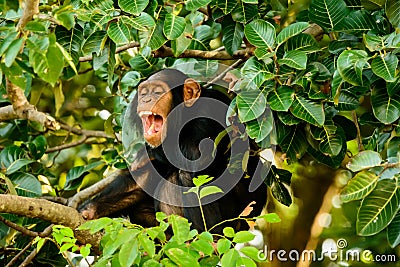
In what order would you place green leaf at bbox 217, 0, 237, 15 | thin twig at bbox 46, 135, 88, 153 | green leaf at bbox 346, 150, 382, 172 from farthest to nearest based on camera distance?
1. thin twig at bbox 46, 135, 88, 153
2. green leaf at bbox 217, 0, 237, 15
3. green leaf at bbox 346, 150, 382, 172

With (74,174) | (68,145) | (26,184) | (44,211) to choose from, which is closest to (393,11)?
(44,211)

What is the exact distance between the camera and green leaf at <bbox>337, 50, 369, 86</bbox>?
2.94 m

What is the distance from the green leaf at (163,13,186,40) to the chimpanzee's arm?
115 cm

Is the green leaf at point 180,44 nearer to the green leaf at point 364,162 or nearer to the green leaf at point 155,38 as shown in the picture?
the green leaf at point 155,38

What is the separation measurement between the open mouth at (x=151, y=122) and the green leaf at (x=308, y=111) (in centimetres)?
110

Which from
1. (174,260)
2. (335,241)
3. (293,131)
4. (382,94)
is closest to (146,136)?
(293,131)

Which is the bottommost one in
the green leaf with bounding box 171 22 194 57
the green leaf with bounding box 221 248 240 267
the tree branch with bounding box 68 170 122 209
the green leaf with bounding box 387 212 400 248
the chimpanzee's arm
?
the chimpanzee's arm

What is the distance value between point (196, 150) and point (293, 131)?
0.72m

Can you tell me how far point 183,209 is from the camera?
3.98m

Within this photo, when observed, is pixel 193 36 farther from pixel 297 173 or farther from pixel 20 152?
pixel 297 173

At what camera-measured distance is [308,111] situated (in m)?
3.13

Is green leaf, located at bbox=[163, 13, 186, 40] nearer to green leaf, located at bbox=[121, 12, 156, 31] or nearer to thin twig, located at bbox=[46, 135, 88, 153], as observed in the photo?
green leaf, located at bbox=[121, 12, 156, 31]

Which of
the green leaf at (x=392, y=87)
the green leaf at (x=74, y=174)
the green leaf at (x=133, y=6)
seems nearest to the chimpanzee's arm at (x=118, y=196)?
the green leaf at (x=74, y=174)

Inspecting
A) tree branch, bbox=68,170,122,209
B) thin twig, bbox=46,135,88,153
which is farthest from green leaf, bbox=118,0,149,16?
thin twig, bbox=46,135,88,153
